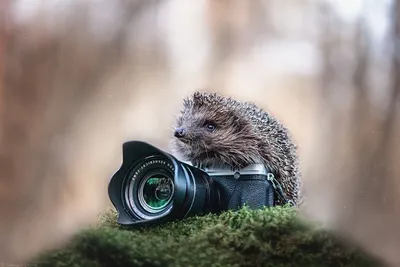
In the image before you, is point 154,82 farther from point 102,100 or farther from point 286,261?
point 286,261

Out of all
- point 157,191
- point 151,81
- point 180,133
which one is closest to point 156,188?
point 157,191

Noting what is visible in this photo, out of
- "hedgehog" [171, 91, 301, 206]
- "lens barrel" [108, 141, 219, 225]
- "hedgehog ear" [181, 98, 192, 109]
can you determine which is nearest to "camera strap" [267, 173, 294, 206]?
"hedgehog" [171, 91, 301, 206]

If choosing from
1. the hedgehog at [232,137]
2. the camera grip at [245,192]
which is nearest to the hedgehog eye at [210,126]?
the hedgehog at [232,137]

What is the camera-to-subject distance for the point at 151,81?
1.16 meters

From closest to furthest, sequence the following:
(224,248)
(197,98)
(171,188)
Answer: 1. (224,248)
2. (171,188)
3. (197,98)

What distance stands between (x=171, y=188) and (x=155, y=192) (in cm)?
4

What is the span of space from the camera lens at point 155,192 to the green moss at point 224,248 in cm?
14

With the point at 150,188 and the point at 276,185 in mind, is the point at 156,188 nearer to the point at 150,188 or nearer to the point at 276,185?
the point at 150,188

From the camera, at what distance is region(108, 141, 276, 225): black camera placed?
3.36 ft

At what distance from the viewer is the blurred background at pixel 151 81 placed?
103 centimetres

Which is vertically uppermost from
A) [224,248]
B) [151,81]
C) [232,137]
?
[151,81]

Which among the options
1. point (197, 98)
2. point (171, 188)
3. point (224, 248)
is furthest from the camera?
point (197, 98)

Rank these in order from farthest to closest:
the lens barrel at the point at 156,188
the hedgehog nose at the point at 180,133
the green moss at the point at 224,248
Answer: the hedgehog nose at the point at 180,133 → the lens barrel at the point at 156,188 → the green moss at the point at 224,248

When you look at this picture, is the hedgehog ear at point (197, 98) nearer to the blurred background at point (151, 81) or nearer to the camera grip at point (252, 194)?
the blurred background at point (151, 81)
